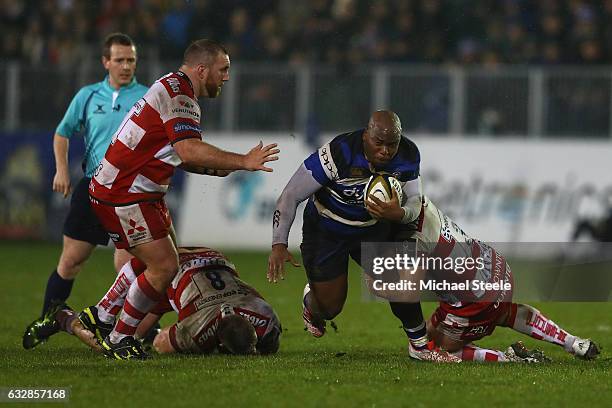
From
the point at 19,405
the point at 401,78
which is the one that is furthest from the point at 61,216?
the point at 19,405

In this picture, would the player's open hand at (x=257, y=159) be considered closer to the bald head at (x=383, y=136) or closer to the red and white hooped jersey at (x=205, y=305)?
the bald head at (x=383, y=136)

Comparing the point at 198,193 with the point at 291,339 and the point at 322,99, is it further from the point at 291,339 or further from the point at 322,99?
the point at 291,339

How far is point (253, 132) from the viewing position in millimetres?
19656

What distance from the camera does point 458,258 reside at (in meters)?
8.65

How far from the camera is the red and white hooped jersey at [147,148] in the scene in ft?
26.8

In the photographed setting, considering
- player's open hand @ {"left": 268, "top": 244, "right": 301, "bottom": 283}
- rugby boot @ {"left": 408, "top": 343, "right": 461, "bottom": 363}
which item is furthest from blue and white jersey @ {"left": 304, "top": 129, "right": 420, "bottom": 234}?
rugby boot @ {"left": 408, "top": 343, "right": 461, "bottom": 363}

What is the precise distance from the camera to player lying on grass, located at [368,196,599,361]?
856cm

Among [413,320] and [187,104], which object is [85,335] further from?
[413,320]

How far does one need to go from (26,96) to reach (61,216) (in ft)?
7.08

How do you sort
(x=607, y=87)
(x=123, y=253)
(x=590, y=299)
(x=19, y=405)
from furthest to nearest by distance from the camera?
(x=607, y=87) < (x=590, y=299) < (x=123, y=253) < (x=19, y=405)

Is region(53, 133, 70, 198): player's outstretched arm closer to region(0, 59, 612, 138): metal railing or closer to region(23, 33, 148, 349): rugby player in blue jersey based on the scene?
region(23, 33, 148, 349): rugby player in blue jersey

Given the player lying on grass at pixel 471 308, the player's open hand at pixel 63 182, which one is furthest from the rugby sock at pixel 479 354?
the player's open hand at pixel 63 182

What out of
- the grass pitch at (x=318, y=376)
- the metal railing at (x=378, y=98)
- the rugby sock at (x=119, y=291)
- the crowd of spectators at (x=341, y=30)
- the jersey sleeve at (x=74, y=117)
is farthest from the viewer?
the crowd of spectators at (x=341, y=30)

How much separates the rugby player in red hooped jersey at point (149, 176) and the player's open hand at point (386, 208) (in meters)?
1.06
